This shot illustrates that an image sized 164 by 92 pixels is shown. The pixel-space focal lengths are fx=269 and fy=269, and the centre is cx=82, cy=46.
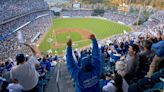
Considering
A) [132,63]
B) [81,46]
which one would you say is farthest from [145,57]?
[81,46]

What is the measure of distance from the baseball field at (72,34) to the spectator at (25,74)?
24.4 metres

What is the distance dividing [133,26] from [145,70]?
40159 mm

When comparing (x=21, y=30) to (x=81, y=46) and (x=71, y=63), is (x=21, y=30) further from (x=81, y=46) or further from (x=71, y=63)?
(x=71, y=63)

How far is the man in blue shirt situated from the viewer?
3934mm

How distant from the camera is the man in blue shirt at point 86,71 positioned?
393 centimetres

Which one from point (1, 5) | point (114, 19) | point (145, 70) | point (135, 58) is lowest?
point (114, 19)

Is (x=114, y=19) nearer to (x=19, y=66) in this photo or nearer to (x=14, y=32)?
(x=14, y=32)

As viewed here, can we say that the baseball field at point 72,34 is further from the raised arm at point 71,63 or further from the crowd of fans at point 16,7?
the raised arm at point 71,63

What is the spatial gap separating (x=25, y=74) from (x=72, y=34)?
118 feet

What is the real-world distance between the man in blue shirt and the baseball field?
25.3 m

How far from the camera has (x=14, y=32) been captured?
33.1 m

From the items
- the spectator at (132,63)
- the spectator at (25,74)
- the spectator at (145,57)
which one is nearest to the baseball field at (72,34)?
the spectator at (145,57)

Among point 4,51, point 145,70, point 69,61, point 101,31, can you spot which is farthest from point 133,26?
point 69,61

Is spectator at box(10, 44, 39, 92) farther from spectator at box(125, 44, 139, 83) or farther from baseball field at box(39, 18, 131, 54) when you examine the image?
baseball field at box(39, 18, 131, 54)
